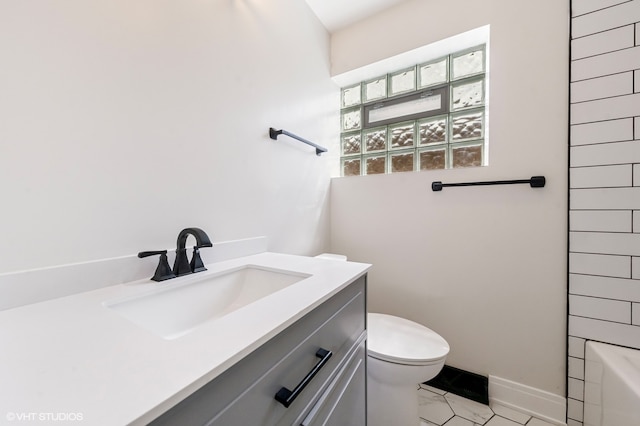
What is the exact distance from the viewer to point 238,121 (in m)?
1.12

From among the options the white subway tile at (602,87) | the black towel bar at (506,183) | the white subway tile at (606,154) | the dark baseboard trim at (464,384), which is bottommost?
the dark baseboard trim at (464,384)

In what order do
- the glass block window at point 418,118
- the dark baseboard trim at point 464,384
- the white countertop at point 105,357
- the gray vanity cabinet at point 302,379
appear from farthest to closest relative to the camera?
1. the glass block window at point 418,118
2. the dark baseboard trim at point 464,384
3. the gray vanity cabinet at point 302,379
4. the white countertop at point 105,357

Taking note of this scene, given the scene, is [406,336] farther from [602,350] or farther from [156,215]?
[156,215]

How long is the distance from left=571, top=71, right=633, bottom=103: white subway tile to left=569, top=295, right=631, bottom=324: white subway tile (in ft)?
2.92

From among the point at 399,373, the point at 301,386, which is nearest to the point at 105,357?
the point at 301,386

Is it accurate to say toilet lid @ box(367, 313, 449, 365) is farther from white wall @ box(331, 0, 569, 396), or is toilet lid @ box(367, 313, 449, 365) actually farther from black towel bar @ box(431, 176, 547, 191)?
black towel bar @ box(431, 176, 547, 191)

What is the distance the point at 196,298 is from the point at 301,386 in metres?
0.45

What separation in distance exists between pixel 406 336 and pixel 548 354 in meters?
0.70

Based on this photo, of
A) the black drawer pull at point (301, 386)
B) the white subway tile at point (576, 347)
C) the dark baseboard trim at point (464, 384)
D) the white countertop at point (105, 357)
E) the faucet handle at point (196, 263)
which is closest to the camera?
the white countertop at point (105, 357)

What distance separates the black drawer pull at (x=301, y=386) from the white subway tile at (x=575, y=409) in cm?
135

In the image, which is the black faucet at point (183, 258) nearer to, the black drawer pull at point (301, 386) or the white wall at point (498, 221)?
the black drawer pull at point (301, 386)

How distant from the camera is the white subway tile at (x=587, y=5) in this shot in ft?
3.53

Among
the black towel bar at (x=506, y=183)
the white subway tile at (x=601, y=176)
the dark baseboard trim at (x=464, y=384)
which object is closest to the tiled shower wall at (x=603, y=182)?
the white subway tile at (x=601, y=176)

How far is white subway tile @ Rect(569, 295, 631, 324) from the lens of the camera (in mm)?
1058
